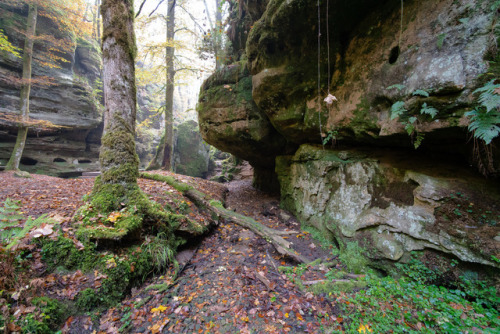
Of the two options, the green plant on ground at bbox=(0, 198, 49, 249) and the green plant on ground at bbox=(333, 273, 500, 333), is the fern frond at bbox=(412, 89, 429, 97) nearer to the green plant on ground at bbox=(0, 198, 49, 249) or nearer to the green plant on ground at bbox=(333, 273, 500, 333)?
the green plant on ground at bbox=(333, 273, 500, 333)

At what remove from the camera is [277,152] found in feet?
27.0

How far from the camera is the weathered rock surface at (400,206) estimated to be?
3.02 metres

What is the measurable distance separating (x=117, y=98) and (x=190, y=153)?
12.2 meters

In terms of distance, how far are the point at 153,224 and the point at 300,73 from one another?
5.46m

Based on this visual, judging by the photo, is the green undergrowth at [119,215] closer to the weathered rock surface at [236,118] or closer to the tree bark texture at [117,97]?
the tree bark texture at [117,97]

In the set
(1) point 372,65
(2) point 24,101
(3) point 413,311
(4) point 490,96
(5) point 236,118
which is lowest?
(3) point 413,311

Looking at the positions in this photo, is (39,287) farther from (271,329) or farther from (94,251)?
(271,329)

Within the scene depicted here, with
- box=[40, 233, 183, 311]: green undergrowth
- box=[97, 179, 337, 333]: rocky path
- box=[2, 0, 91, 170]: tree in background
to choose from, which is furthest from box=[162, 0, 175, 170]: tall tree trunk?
box=[40, 233, 183, 311]: green undergrowth

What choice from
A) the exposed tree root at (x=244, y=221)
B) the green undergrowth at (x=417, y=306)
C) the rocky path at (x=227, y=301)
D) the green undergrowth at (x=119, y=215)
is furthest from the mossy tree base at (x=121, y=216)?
the green undergrowth at (x=417, y=306)

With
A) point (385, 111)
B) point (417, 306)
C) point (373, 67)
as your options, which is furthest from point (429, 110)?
point (417, 306)

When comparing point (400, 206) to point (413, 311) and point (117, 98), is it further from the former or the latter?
point (117, 98)

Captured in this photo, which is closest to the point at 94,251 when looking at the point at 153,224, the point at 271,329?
the point at 153,224

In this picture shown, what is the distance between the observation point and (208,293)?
10.4ft

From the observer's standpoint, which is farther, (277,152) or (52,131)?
(52,131)
